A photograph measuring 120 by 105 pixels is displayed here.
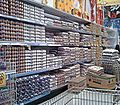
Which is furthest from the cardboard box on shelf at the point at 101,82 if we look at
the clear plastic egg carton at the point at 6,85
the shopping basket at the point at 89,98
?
the clear plastic egg carton at the point at 6,85

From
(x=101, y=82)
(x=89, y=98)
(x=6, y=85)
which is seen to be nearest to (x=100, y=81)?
(x=101, y=82)

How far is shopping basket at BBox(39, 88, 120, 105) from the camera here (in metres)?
2.00

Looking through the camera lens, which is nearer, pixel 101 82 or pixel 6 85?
pixel 6 85

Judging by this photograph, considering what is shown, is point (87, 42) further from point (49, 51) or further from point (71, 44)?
point (49, 51)

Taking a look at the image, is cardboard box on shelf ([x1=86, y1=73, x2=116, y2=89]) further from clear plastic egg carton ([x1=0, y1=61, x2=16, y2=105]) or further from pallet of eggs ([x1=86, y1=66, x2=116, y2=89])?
clear plastic egg carton ([x1=0, y1=61, x2=16, y2=105])

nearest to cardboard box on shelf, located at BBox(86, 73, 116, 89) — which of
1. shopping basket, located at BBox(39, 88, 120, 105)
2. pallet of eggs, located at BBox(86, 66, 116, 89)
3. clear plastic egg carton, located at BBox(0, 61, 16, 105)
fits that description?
pallet of eggs, located at BBox(86, 66, 116, 89)

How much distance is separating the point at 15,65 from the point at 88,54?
11.0 feet

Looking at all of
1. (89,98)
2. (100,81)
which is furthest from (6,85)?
(100,81)

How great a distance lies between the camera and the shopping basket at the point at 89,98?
2.00 metres

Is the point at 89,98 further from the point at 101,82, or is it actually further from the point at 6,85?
the point at 6,85

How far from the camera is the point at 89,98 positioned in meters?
2.18

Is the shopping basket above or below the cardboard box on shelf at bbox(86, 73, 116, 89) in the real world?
below

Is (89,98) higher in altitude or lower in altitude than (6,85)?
lower

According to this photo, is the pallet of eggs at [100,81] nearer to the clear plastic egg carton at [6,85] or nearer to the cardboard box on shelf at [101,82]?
the cardboard box on shelf at [101,82]
